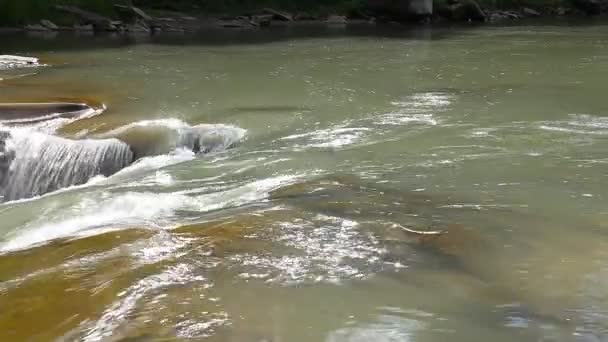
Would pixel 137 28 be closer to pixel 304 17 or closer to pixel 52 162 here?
pixel 304 17

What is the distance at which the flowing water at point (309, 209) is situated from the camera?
397 cm

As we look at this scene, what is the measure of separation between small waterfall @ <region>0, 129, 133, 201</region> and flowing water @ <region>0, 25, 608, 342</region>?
21mm

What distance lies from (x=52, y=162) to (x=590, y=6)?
36.1 metres

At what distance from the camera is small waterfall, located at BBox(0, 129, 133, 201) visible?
355 inches

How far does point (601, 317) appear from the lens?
13.0 feet

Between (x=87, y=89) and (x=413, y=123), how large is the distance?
6.09 meters

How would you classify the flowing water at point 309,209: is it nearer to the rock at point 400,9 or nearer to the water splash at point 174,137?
the water splash at point 174,137

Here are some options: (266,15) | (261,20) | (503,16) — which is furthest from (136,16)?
(503,16)

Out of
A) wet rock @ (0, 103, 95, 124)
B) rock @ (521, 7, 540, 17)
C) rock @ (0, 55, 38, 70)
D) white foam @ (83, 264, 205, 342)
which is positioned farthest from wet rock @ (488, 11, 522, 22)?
white foam @ (83, 264, 205, 342)

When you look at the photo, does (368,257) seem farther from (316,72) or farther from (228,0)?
(228,0)

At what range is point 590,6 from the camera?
39.0 m

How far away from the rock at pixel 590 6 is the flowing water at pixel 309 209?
90.0ft

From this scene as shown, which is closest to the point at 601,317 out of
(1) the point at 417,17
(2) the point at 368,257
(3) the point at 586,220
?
(2) the point at 368,257

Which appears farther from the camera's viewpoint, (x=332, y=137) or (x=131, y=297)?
(x=332, y=137)
